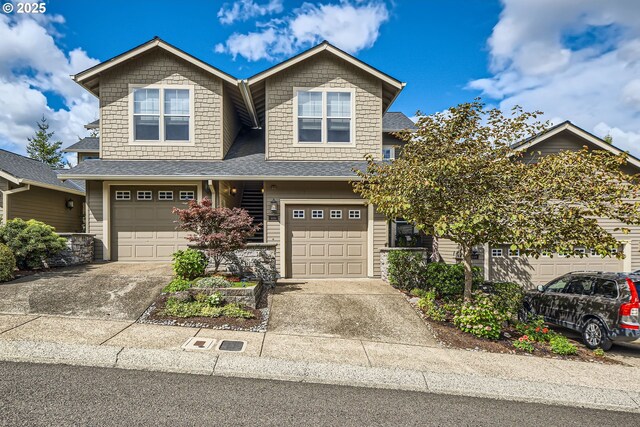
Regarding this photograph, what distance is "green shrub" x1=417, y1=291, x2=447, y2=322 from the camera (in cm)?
714

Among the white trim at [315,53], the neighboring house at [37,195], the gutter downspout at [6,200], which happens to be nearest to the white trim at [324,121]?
the white trim at [315,53]

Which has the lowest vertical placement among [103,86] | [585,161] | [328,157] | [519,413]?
[519,413]

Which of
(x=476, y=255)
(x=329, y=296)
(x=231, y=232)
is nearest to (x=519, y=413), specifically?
(x=329, y=296)

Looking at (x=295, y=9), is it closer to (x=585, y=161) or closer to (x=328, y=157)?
(x=328, y=157)

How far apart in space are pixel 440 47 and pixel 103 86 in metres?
12.6

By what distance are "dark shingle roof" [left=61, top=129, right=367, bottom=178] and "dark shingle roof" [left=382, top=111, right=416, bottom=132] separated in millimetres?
7258

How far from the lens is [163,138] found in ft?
36.3

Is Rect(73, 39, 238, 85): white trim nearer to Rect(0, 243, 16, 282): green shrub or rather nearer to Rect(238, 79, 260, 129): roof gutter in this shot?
Rect(238, 79, 260, 129): roof gutter

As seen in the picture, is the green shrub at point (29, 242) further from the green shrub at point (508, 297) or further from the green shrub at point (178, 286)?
the green shrub at point (508, 297)

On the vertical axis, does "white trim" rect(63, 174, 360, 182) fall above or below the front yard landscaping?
above

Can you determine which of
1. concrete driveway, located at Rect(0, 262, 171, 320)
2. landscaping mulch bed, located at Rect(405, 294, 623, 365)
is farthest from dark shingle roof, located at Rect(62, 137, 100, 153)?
landscaping mulch bed, located at Rect(405, 294, 623, 365)

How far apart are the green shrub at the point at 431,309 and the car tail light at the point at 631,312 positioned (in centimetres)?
316

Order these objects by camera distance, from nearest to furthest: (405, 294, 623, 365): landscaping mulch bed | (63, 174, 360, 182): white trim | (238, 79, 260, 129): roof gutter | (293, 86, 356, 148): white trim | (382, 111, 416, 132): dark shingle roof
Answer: (405, 294, 623, 365): landscaping mulch bed < (63, 174, 360, 182): white trim < (238, 79, 260, 129): roof gutter < (293, 86, 356, 148): white trim < (382, 111, 416, 132): dark shingle roof

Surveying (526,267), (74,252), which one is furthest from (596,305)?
(74,252)
